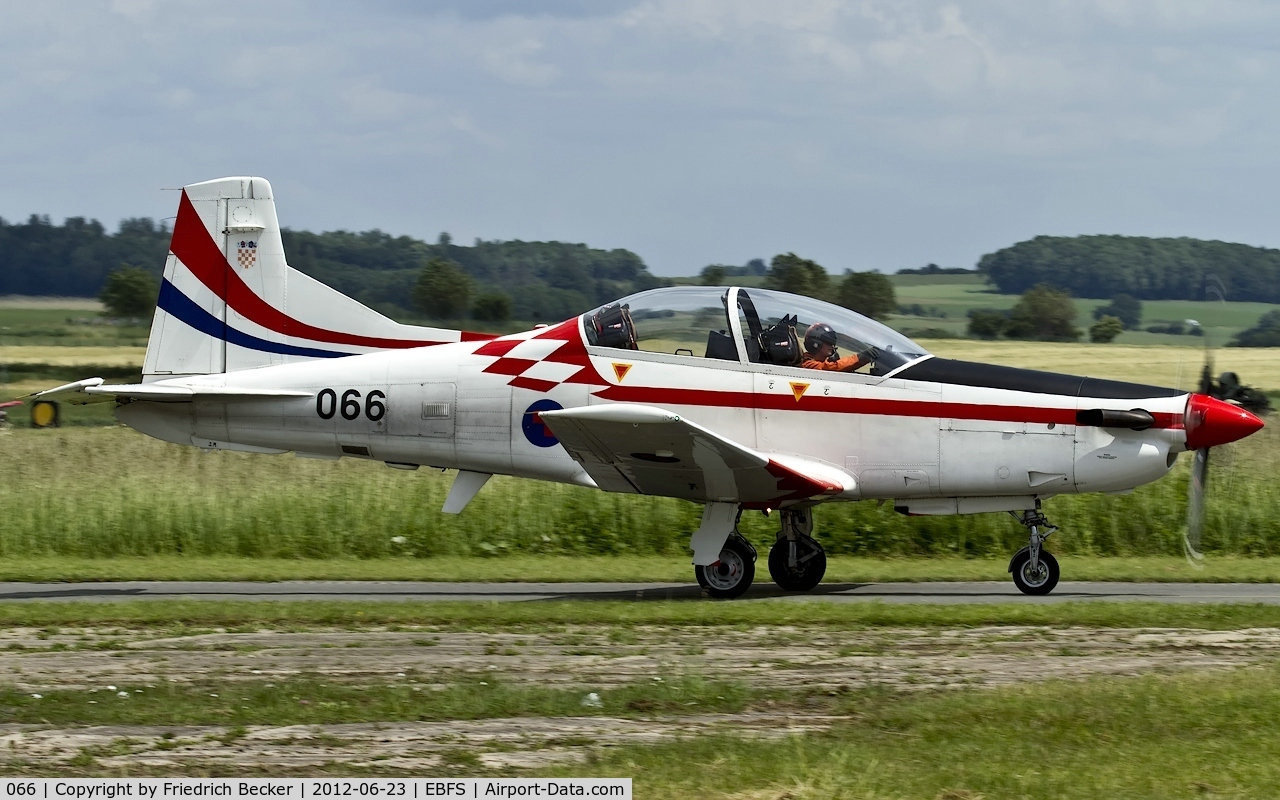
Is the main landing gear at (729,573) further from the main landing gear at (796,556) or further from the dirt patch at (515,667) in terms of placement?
the dirt patch at (515,667)

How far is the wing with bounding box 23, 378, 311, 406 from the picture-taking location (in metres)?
11.6

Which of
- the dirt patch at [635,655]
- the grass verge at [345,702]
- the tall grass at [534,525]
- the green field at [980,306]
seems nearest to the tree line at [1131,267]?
the green field at [980,306]

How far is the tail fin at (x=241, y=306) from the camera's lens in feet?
41.5

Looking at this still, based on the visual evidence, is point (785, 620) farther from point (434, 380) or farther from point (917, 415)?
point (434, 380)

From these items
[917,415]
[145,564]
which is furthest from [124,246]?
[917,415]

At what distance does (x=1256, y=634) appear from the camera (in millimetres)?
8805

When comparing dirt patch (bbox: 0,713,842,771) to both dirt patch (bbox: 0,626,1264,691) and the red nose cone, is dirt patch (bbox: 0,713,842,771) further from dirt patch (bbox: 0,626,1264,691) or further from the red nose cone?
the red nose cone

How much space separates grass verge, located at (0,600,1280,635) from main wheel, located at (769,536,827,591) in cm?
125

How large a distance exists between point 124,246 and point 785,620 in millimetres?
27001

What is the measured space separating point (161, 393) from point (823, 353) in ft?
18.4

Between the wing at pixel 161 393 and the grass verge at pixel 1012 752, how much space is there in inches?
271

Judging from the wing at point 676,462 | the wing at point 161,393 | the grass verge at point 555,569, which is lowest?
the grass verge at point 555,569

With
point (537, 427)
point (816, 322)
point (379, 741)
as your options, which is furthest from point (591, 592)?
point (379, 741)
